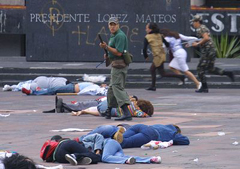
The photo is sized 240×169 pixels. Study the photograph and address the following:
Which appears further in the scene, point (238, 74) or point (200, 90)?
point (238, 74)

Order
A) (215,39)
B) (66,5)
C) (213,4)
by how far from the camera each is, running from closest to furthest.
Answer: (66,5) < (215,39) < (213,4)

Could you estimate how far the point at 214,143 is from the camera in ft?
31.8

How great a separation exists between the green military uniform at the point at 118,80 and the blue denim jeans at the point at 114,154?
12.3 ft

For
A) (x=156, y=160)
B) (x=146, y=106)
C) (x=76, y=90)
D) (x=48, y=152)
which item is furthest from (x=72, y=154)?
(x=76, y=90)

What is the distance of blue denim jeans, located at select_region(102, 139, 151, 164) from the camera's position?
8258 mm

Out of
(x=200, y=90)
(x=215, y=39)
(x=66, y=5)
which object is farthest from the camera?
(x=215, y=39)

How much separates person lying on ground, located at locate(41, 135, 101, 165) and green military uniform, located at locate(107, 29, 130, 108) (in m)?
4.05

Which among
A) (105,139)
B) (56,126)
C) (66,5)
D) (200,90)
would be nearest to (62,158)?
(105,139)

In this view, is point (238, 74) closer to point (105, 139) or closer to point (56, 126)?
point (56, 126)

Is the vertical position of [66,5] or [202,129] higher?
[66,5]

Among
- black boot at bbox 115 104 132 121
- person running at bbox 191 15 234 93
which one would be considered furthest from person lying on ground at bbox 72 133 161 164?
person running at bbox 191 15 234 93

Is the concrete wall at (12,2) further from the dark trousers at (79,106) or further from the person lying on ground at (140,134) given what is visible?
the person lying on ground at (140,134)

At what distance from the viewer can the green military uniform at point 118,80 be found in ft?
40.6

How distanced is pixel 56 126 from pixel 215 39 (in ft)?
45.3
